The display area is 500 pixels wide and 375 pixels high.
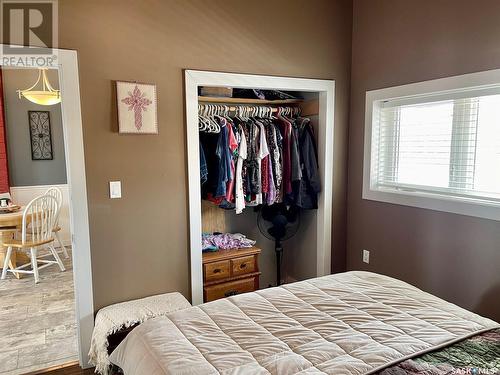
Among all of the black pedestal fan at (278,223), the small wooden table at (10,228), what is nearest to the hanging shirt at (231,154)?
the black pedestal fan at (278,223)

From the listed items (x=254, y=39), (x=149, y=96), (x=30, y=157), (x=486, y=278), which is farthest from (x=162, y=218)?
Result: (x=30, y=157)

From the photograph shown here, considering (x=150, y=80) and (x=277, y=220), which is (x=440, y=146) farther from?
(x=150, y=80)

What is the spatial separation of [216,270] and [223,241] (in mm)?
335

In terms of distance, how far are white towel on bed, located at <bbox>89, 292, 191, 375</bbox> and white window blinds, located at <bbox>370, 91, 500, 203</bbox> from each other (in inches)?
79.1

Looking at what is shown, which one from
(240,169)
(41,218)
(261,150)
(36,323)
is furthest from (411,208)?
(41,218)

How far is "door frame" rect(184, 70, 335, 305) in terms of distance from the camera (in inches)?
108

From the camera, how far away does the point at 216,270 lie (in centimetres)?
311

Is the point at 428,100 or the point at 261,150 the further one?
the point at 261,150

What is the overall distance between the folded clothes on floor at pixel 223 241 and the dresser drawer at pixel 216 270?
18cm

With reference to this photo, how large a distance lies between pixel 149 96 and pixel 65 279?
9.21 feet

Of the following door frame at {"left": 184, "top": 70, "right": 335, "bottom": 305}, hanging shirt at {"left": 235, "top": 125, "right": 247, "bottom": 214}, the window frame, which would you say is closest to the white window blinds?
the window frame

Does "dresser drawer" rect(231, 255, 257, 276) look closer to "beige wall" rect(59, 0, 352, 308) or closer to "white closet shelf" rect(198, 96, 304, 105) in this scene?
"beige wall" rect(59, 0, 352, 308)

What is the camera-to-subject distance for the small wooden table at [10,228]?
13.6ft

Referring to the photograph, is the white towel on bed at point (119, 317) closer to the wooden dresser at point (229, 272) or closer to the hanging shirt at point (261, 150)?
the wooden dresser at point (229, 272)
